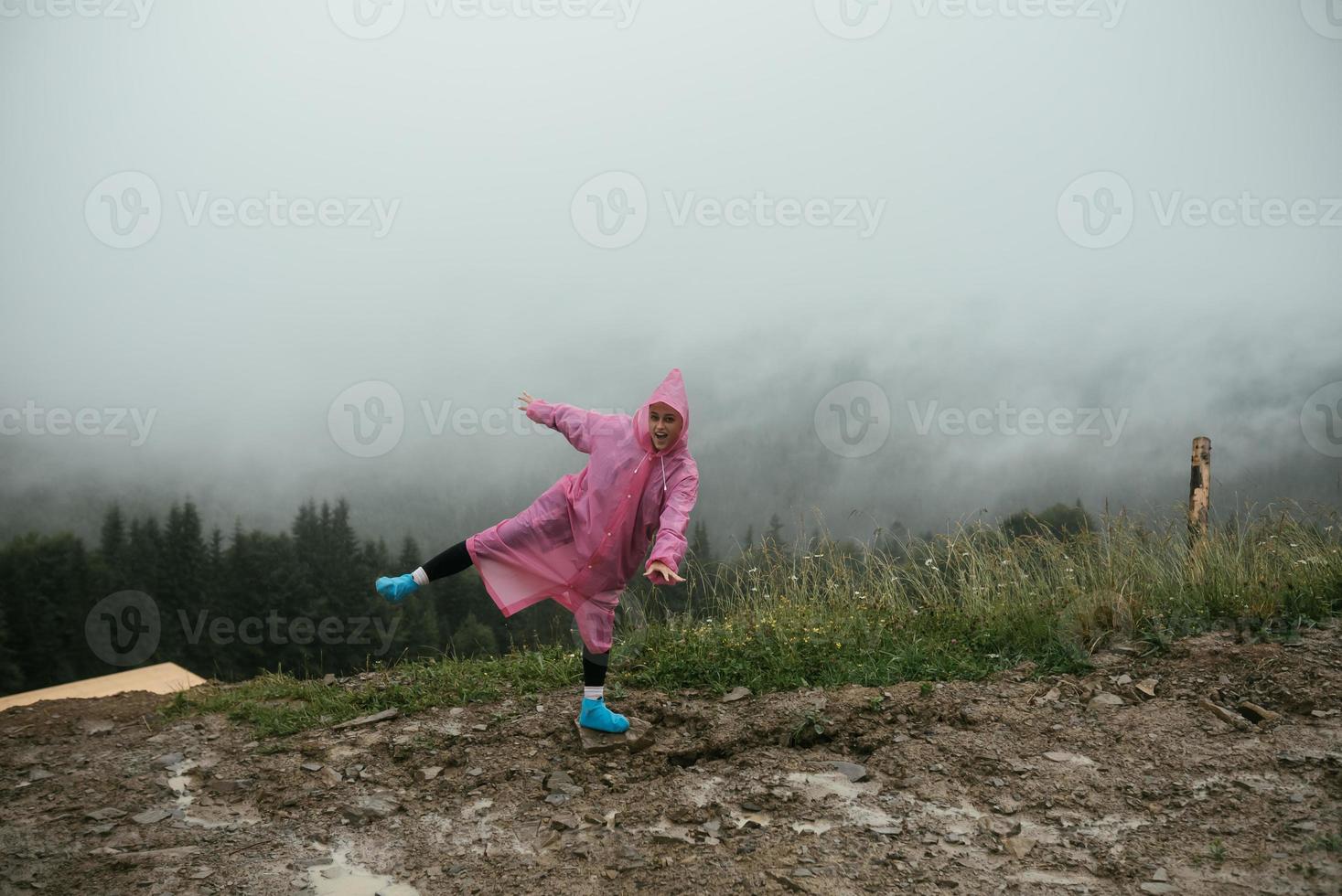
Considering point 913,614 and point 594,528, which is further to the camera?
point 913,614

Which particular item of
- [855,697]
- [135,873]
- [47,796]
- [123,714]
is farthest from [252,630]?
[855,697]

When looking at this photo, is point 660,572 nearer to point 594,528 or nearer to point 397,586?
point 594,528

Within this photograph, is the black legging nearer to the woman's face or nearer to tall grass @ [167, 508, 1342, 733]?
tall grass @ [167, 508, 1342, 733]

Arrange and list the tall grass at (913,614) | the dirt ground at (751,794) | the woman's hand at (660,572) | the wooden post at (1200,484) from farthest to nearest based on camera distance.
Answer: the wooden post at (1200,484) < the tall grass at (913,614) < the woman's hand at (660,572) < the dirt ground at (751,794)

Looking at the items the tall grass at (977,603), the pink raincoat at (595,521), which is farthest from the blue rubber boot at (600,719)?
A: the tall grass at (977,603)

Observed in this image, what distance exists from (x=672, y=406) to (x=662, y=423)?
0.12 meters

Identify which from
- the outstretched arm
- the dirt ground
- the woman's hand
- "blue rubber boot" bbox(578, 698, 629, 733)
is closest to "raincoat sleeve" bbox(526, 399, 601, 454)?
the outstretched arm

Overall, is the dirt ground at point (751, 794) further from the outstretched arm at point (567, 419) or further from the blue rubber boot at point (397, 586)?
the outstretched arm at point (567, 419)

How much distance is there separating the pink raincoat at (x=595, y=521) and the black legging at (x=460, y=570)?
0.16 feet

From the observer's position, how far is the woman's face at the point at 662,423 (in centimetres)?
521

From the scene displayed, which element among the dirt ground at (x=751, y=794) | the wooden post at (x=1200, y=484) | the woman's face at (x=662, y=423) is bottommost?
the dirt ground at (x=751, y=794)

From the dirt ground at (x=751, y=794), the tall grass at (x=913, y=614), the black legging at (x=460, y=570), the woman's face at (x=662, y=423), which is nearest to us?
the dirt ground at (x=751, y=794)

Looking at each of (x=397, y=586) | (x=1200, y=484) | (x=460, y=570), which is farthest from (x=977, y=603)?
(x=397, y=586)

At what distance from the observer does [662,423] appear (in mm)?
5211
